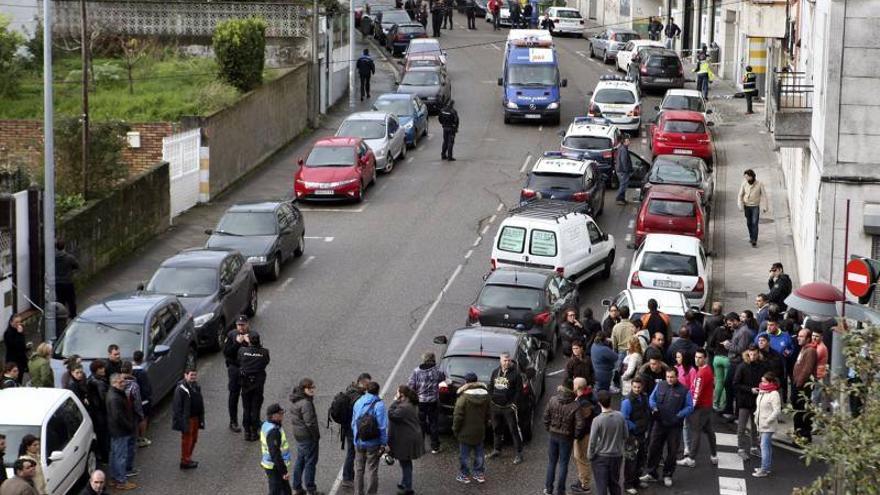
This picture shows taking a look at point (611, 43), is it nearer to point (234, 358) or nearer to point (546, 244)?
point (546, 244)

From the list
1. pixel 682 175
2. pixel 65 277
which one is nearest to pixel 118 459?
pixel 65 277

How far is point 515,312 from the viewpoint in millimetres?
23594

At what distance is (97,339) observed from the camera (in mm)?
20875

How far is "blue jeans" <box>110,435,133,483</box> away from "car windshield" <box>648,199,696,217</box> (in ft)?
48.7

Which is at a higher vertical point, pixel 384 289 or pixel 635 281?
pixel 635 281

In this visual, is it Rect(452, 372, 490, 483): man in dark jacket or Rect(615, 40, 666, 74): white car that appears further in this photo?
Rect(615, 40, 666, 74): white car

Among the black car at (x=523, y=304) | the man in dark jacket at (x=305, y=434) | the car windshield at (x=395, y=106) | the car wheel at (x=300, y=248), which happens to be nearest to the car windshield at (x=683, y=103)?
the car windshield at (x=395, y=106)

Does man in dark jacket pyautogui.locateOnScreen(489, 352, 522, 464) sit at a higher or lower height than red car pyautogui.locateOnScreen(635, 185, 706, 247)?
lower

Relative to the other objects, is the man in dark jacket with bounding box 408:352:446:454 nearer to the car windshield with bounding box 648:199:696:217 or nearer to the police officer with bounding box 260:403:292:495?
the police officer with bounding box 260:403:292:495

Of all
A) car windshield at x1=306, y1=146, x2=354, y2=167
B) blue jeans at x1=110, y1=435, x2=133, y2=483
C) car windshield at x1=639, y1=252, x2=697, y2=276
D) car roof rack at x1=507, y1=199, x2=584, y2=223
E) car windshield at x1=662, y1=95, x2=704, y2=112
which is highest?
car windshield at x1=662, y1=95, x2=704, y2=112

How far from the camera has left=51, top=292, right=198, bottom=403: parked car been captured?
68.0 feet

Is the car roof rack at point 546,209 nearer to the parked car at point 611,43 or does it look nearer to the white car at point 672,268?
the white car at point 672,268

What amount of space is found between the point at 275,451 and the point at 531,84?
31.1m

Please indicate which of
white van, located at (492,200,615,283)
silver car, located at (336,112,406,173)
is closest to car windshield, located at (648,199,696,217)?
white van, located at (492,200,615,283)
